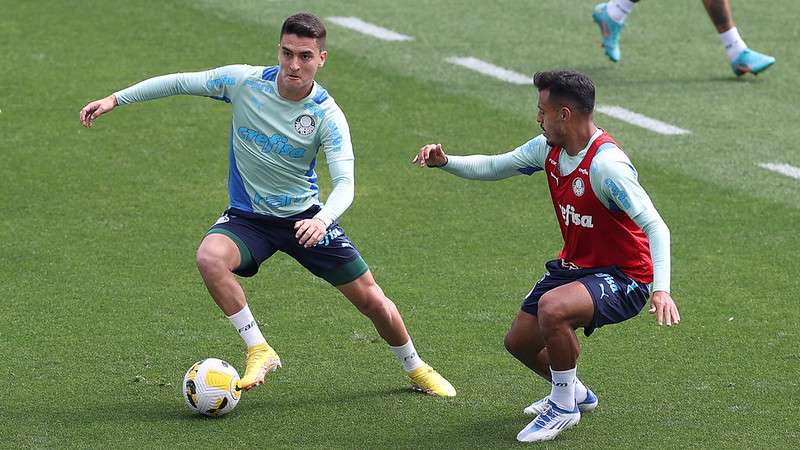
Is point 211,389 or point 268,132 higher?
point 268,132

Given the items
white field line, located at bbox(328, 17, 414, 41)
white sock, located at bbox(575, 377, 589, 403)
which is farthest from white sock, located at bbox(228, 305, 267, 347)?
white field line, located at bbox(328, 17, 414, 41)

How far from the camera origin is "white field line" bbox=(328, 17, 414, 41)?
678 inches

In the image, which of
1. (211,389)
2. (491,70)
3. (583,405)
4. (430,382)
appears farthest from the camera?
(491,70)

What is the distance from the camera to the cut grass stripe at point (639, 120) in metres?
14.1

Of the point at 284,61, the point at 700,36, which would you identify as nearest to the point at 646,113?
the point at 700,36

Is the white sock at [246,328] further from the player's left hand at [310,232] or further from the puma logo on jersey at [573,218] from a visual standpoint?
the puma logo on jersey at [573,218]

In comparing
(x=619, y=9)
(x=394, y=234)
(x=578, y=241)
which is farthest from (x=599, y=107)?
(x=578, y=241)

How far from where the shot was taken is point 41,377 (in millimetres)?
8422

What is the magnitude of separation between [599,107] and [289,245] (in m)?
7.30

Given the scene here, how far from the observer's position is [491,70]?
52.7 ft

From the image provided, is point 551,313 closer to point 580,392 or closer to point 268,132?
point 580,392

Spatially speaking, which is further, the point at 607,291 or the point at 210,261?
the point at 210,261

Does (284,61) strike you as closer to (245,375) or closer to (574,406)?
(245,375)

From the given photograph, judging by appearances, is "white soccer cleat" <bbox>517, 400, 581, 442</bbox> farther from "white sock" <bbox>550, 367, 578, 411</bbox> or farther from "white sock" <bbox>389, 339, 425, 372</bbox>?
"white sock" <bbox>389, 339, 425, 372</bbox>
